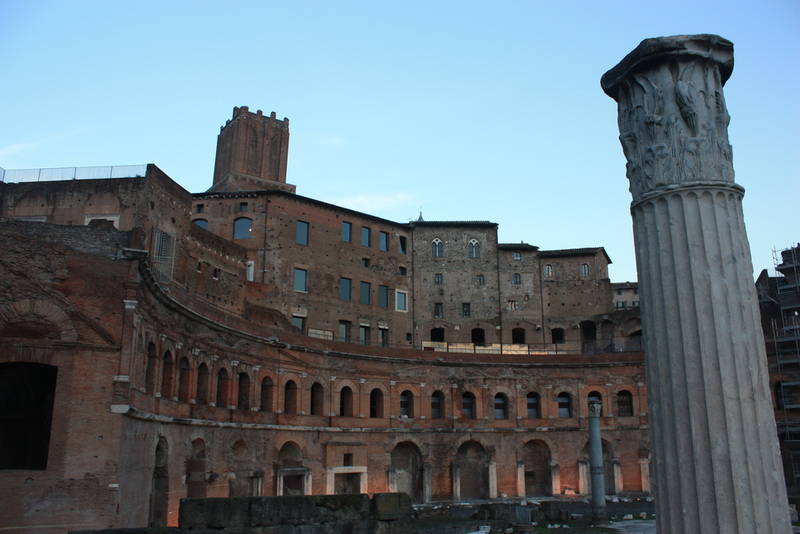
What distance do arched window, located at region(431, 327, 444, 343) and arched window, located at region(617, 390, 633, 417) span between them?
38.7 ft

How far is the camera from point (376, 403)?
3862 centimetres

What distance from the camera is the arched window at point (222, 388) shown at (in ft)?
93.9

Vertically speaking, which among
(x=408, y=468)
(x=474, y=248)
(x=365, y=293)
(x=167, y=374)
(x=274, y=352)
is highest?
(x=474, y=248)

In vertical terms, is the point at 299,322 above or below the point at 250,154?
below

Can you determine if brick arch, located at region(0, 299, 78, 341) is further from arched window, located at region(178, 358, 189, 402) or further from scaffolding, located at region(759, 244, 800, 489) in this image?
scaffolding, located at region(759, 244, 800, 489)

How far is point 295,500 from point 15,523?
674 centimetres

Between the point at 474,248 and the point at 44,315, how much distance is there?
33.8 meters

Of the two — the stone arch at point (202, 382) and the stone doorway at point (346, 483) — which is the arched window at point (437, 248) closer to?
the stone doorway at point (346, 483)

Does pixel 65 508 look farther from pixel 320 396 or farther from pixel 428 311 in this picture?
pixel 428 311

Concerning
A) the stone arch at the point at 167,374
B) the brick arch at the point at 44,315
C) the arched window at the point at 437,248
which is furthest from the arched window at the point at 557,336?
the brick arch at the point at 44,315

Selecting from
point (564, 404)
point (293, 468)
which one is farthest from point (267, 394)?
point (564, 404)

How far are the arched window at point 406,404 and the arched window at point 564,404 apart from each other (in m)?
9.18

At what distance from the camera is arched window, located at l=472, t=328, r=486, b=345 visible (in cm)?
4772

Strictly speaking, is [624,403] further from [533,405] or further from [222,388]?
[222,388]
